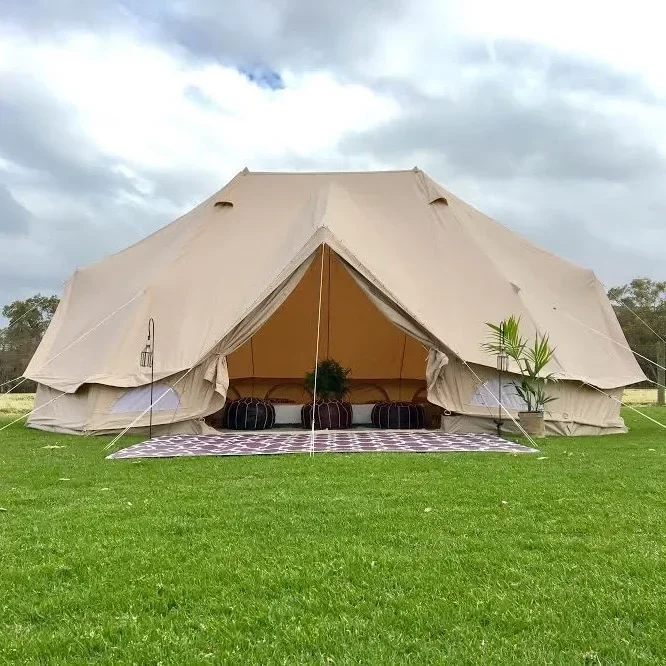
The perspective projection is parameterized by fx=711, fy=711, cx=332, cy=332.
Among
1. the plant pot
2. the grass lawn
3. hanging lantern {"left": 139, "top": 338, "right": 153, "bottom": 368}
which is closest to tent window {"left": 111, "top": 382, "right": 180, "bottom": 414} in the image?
hanging lantern {"left": 139, "top": 338, "right": 153, "bottom": 368}

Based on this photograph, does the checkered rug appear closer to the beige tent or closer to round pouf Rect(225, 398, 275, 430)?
the beige tent

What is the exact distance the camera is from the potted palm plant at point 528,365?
8617 millimetres

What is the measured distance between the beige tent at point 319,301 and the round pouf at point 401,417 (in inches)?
36.2

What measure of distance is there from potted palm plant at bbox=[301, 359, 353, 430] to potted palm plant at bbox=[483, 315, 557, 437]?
249cm

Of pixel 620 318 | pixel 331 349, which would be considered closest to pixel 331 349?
pixel 331 349

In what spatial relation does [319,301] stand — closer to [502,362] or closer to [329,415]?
[329,415]

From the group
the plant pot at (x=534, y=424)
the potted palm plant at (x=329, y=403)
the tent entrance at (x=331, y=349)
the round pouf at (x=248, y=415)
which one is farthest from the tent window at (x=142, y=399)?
the plant pot at (x=534, y=424)

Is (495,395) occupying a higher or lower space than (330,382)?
lower

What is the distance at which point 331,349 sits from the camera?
13.2m

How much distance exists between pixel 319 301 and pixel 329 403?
59.4 inches

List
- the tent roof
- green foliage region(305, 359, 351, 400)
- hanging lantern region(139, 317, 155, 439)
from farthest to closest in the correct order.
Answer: green foliage region(305, 359, 351, 400)
the tent roof
hanging lantern region(139, 317, 155, 439)

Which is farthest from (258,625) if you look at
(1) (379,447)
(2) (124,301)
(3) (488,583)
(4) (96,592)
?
(2) (124,301)

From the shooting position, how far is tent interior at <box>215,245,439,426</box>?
12852 millimetres

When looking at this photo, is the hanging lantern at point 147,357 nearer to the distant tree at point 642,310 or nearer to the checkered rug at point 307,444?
the checkered rug at point 307,444
